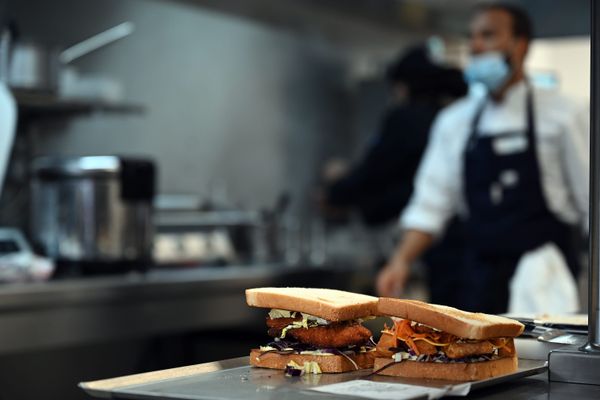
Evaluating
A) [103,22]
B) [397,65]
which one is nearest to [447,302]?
[397,65]

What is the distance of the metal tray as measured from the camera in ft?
3.98

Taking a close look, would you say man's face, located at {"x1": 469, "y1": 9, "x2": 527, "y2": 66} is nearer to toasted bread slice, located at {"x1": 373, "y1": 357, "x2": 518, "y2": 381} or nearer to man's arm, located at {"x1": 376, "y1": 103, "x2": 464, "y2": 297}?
man's arm, located at {"x1": 376, "y1": 103, "x2": 464, "y2": 297}

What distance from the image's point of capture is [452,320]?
1.31 m

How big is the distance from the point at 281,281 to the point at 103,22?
4.14ft

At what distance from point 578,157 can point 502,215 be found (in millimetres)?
271

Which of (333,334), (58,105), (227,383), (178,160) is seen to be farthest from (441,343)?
(178,160)

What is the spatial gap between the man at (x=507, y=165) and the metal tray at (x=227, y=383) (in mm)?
1748

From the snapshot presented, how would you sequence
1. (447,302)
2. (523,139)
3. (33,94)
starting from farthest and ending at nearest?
(447,302), (33,94), (523,139)

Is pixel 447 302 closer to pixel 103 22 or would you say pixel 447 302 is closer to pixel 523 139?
pixel 523 139

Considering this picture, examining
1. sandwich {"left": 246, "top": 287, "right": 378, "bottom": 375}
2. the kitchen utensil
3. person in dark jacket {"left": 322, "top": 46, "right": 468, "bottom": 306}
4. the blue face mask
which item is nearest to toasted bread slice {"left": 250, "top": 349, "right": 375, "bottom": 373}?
sandwich {"left": 246, "top": 287, "right": 378, "bottom": 375}

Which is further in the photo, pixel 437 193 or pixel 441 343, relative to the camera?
pixel 437 193

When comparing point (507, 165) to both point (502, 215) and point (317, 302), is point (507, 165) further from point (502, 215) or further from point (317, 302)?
point (317, 302)

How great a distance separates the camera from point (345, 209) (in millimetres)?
5738

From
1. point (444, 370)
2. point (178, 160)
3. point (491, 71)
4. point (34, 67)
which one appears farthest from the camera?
point (178, 160)
